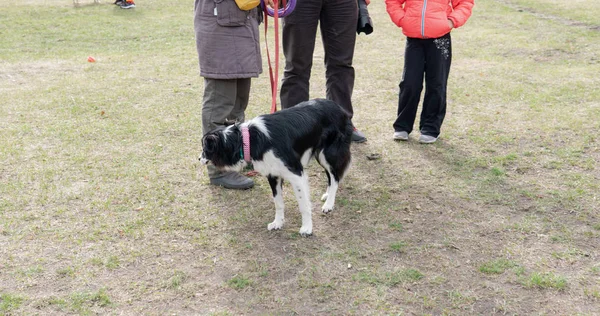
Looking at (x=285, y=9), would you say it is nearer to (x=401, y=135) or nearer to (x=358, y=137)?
(x=358, y=137)

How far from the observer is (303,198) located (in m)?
3.81

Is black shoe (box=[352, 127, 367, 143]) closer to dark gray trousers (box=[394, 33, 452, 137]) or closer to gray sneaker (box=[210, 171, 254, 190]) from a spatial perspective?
dark gray trousers (box=[394, 33, 452, 137])

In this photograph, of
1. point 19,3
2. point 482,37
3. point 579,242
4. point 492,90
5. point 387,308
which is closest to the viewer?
point 387,308

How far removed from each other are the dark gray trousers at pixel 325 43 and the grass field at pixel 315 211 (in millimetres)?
722

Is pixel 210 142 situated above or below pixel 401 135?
above

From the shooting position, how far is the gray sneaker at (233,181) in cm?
459

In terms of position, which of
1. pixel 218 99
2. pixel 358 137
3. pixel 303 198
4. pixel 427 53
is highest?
pixel 427 53

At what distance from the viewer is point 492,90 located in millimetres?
7082

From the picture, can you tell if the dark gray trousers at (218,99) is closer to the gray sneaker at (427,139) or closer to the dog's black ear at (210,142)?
the dog's black ear at (210,142)

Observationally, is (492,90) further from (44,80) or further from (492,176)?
(44,80)

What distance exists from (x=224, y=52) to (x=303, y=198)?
4.31 feet

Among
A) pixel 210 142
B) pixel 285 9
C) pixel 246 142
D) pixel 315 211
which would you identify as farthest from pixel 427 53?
pixel 210 142

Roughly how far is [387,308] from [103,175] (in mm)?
2989

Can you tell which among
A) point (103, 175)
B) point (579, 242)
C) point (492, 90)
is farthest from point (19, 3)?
point (579, 242)
